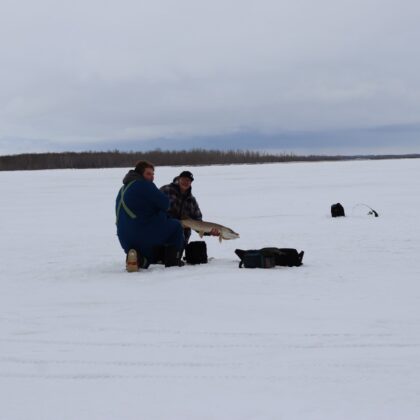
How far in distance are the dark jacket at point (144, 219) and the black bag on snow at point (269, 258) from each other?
0.83 meters

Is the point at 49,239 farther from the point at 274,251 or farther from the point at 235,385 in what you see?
the point at 235,385

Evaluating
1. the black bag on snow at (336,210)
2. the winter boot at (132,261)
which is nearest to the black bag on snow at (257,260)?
the winter boot at (132,261)

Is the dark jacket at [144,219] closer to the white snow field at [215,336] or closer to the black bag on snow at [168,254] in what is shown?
the black bag on snow at [168,254]

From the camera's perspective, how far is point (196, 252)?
27.4ft

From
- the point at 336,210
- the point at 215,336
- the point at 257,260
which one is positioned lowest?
the point at 215,336

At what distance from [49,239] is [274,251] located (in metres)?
5.53

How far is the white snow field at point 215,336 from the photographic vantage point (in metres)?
3.60

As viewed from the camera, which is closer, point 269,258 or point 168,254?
point 269,258

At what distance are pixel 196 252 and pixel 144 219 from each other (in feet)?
2.74

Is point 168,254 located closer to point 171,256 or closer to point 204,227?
point 171,256

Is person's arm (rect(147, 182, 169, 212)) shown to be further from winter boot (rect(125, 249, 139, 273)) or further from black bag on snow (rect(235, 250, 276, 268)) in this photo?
black bag on snow (rect(235, 250, 276, 268))

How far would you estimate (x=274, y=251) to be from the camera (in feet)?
26.4

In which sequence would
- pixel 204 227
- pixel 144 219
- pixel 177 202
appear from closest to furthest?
pixel 144 219
pixel 204 227
pixel 177 202

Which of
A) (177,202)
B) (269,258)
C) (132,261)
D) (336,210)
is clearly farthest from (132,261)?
(336,210)
